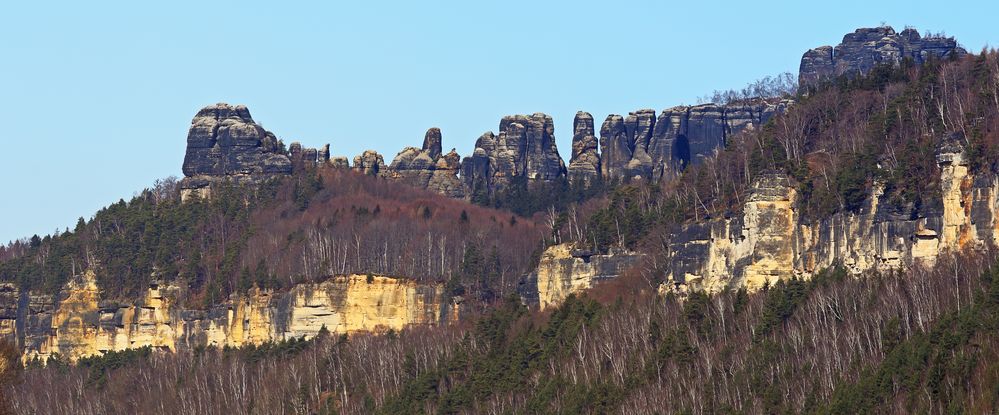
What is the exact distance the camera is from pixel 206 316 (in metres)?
162

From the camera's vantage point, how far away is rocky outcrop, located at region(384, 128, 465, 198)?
19325cm

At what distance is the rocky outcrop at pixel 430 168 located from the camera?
634 feet

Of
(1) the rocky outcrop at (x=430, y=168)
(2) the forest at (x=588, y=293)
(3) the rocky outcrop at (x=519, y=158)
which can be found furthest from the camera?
(3) the rocky outcrop at (x=519, y=158)

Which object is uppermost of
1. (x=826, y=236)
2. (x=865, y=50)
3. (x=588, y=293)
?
(x=865, y=50)

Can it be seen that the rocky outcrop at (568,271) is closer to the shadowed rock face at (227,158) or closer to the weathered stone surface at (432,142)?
the shadowed rock face at (227,158)

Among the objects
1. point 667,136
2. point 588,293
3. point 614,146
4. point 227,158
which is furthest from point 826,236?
point 614,146

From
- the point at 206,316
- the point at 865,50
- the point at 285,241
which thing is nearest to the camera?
the point at 206,316

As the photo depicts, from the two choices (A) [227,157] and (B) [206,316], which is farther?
(A) [227,157]

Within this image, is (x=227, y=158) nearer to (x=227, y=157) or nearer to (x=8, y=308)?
(x=227, y=157)

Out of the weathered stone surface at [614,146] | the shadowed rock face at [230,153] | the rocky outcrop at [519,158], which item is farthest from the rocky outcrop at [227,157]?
the weathered stone surface at [614,146]

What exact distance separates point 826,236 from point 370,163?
68390 millimetres

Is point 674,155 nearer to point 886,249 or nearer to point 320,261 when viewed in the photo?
point 320,261

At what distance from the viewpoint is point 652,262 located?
141m

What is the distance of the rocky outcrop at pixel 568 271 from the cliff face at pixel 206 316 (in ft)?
26.8
